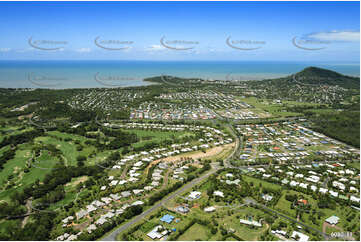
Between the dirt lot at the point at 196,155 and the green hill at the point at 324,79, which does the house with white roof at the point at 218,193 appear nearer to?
the dirt lot at the point at 196,155

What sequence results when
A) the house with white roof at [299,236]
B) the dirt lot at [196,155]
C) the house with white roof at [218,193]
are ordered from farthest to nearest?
the dirt lot at [196,155] < the house with white roof at [218,193] < the house with white roof at [299,236]

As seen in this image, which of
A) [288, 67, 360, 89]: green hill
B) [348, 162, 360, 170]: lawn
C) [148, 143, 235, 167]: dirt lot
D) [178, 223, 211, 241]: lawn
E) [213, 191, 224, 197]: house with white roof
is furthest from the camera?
[288, 67, 360, 89]: green hill

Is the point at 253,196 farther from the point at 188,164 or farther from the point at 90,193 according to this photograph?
the point at 90,193

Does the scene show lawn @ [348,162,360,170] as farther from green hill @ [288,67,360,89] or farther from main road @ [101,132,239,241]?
green hill @ [288,67,360,89]

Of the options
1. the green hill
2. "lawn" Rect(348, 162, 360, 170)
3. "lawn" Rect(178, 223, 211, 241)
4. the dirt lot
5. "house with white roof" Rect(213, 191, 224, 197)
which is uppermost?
the green hill

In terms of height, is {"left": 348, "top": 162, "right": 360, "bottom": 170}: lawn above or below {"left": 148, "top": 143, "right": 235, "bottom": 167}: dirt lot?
below

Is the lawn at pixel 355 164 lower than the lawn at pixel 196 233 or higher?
higher

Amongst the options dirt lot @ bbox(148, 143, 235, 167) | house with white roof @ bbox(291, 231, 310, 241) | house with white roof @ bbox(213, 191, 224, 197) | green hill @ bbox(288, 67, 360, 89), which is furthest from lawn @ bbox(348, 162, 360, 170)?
green hill @ bbox(288, 67, 360, 89)

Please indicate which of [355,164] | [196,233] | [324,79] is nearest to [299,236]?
[196,233]

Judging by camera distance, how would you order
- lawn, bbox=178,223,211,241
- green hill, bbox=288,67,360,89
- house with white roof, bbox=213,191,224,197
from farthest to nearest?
green hill, bbox=288,67,360,89, house with white roof, bbox=213,191,224,197, lawn, bbox=178,223,211,241

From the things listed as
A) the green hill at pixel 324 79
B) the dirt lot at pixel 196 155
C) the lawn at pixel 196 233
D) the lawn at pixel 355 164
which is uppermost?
the green hill at pixel 324 79

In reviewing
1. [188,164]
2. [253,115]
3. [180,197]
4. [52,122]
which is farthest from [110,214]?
[253,115]

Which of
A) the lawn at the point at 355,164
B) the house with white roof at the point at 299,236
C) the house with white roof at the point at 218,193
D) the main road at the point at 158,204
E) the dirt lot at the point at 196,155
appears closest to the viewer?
the house with white roof at the point at 299,236

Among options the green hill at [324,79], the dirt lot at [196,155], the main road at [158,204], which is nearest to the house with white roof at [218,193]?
the main road at [158,204]
